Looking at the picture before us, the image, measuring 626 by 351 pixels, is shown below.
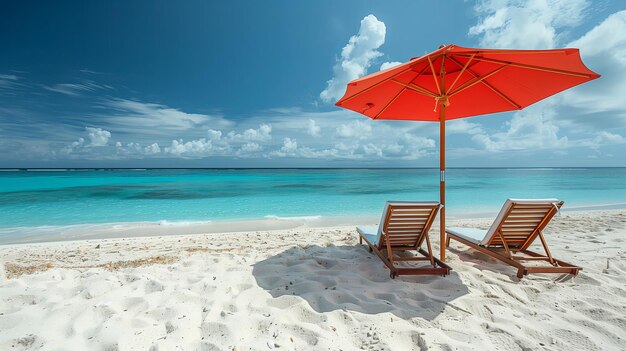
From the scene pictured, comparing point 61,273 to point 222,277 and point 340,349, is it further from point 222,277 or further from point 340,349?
point 340,349

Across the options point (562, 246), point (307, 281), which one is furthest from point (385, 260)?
point (562, 246)

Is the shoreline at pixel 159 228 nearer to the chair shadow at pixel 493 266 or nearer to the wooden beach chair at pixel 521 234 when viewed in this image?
the chair shadow at pixel 493 266

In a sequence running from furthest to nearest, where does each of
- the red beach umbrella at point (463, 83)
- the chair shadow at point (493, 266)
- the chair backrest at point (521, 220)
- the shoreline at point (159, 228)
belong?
the shoreline at point (159, 228) < the chair backrest at point (521, 220) < the chair shadow at point (493, 266) < the red beach umbrella at point (463, 83)

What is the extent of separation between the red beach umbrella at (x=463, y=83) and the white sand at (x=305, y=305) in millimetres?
1155

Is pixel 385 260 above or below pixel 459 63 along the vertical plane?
below

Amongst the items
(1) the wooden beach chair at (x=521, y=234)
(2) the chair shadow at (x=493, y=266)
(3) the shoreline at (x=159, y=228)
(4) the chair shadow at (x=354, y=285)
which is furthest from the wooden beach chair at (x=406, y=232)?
(3) the shoreline at (x=159, y=228)

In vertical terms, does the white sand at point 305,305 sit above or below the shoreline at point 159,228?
above

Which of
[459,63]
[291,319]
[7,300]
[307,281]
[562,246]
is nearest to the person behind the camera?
[291,319]

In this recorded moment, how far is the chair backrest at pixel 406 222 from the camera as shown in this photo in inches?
140

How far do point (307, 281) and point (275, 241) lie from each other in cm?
249

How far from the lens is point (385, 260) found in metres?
3.67

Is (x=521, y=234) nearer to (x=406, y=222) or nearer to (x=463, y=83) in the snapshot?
(x=406, y=222)

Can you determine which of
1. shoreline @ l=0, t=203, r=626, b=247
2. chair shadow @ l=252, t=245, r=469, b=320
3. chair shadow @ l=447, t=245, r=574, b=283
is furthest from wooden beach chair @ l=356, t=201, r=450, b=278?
shoreline @ l=0, t=203, r=626, b=247

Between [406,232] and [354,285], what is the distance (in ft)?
3.90
